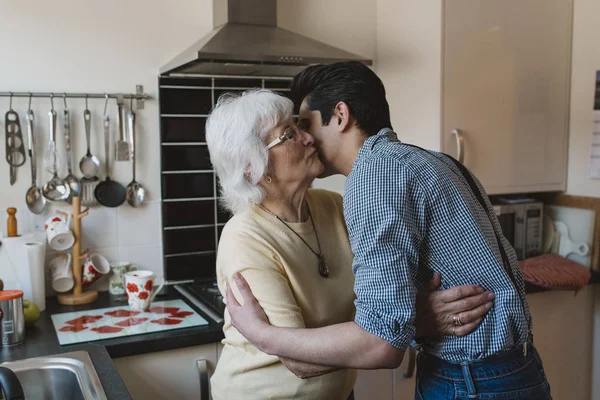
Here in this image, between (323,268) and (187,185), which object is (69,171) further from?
(323,268)

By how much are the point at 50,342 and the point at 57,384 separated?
0.68 ft

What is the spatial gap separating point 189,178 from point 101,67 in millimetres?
491

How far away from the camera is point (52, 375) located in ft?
4.88

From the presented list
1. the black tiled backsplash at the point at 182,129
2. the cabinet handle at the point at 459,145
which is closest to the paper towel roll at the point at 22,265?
the black tiled backsplash at the point at 182,129

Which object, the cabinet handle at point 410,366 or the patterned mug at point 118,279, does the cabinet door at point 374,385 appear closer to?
the cabinet handle at point 410,366

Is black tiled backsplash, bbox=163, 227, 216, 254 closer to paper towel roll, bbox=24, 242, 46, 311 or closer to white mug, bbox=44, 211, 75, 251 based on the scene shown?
white mug, bbox=44, 211, 75, 251

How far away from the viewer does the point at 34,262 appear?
6.31 feet

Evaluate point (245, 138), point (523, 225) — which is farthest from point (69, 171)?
point (523, 225)

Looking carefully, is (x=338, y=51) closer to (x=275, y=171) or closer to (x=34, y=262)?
(x=275, y=171)

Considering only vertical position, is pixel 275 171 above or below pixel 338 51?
below

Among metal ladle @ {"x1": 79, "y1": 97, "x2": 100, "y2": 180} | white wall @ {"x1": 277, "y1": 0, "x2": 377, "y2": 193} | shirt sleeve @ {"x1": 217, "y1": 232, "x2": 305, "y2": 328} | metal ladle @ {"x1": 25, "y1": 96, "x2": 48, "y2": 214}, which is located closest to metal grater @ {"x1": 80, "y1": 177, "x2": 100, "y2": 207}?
metal ladle @ {"x1": 79, "y1": 97, "x2": 100, "y2": 180}

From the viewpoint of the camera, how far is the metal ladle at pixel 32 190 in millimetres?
2025

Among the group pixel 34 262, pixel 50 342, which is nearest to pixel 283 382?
pixel 50 342

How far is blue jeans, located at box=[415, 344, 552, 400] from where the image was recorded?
1099mm
